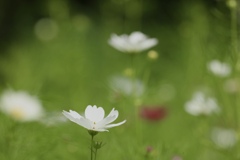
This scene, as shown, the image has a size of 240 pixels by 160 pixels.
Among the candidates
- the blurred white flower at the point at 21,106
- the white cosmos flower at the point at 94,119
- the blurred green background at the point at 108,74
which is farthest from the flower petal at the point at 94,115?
the blurred white flower at the point at 21,106

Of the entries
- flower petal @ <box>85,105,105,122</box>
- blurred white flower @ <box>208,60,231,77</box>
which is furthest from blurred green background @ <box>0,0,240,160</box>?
flower petal @ <box>85,105,105,122</box>

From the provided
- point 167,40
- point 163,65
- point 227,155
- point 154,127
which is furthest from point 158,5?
point 227,155

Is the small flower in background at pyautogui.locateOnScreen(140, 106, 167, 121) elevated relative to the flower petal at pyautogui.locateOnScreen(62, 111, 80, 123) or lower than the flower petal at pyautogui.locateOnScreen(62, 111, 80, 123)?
elevated

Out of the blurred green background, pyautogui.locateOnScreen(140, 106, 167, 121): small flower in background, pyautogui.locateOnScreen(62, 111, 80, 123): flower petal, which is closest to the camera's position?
pyautogui.locateOnScreen(62, 111, 80, 123): flower petal

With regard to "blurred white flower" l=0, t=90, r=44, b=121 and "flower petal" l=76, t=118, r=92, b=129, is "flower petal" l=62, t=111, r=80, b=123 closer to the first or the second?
"flower petal" l=76, t=118, r=92, b=129

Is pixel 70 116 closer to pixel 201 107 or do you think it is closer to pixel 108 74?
pixel 201 107

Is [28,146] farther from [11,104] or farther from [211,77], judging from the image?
[211,77]
